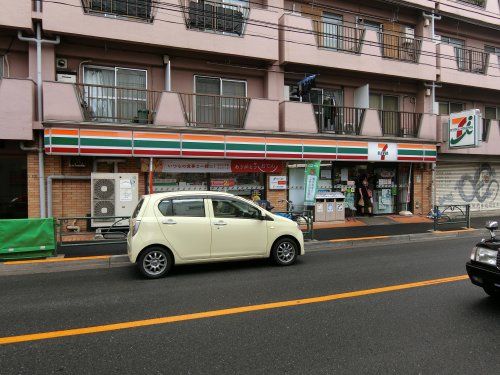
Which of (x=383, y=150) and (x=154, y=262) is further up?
(x=383, y=150)

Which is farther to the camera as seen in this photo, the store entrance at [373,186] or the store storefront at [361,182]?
the store entrance at [373,186]

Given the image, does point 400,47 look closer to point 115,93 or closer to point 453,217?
point 453,217

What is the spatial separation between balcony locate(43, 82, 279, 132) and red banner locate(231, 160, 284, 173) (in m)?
1.21

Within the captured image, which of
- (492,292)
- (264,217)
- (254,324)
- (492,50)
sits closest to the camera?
(254,324)

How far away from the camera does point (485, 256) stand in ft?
16.2

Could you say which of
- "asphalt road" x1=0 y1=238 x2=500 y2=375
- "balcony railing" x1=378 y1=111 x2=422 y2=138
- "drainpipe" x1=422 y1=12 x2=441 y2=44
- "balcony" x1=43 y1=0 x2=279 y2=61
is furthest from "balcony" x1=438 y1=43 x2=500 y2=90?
"asphalt road" x1=0 y1=238 x2=500 y2=375

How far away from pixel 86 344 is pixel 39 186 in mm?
8427

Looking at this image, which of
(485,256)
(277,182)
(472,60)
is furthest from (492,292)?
(472,60)

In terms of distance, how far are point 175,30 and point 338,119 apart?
7119mm

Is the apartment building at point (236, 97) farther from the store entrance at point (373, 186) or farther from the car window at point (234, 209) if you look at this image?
the car window at point (234, 209)

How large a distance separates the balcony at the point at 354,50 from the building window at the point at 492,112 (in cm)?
537

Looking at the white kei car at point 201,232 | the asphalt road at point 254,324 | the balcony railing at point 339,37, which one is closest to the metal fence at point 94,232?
the asphalt road at point 254,324

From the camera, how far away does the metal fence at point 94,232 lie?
8.97 meters

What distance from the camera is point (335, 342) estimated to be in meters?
4.03
